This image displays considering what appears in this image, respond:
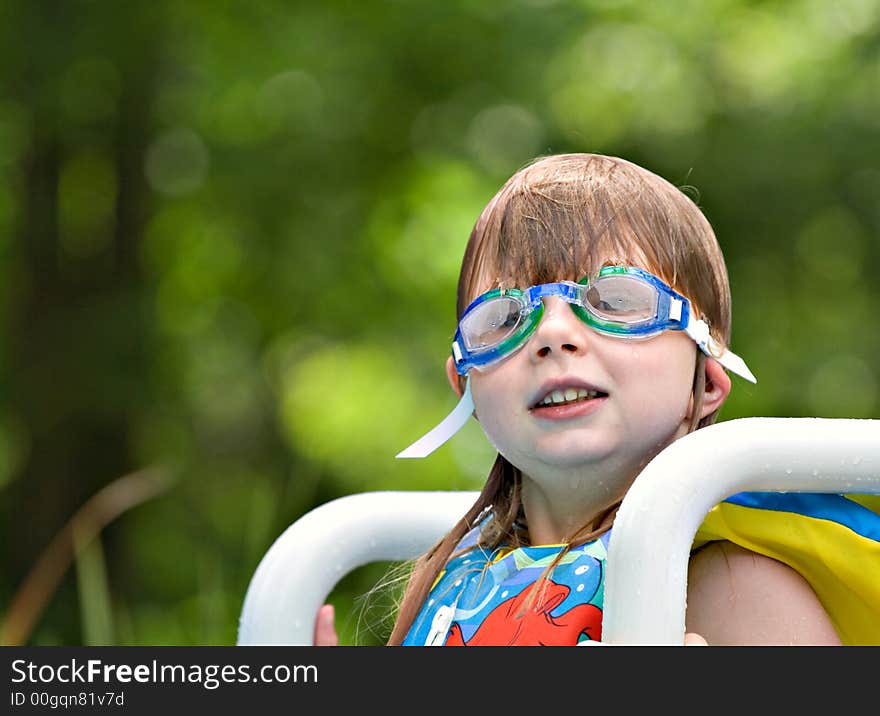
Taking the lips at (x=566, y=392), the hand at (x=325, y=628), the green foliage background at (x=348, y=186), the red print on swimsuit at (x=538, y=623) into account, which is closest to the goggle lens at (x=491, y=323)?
the lips at (x=566, y=392)

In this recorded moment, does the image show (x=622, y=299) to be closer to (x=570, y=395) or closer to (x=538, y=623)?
(x=570, y=395)

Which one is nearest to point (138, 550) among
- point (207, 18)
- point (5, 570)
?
point (5, 570)

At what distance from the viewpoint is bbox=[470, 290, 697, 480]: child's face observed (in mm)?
1591

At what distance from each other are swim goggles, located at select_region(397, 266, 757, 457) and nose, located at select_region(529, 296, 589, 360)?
10 millimetres

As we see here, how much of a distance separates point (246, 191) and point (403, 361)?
4.43 ft

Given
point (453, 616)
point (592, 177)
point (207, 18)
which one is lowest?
point (453, 616)

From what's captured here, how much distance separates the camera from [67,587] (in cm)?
620

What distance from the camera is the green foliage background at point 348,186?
6457 mm

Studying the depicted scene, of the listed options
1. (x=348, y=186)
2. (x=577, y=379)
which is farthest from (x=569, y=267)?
(x=348, y=186)

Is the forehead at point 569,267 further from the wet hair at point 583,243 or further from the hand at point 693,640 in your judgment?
the hand at point 693,640

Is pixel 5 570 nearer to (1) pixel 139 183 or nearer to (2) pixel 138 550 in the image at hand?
(2) pixel 138 550

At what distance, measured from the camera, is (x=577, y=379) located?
159 cm

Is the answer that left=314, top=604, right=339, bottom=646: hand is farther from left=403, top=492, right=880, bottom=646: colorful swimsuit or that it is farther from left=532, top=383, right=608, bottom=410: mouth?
left=532, top=383, right=608, bottom=410: mouth

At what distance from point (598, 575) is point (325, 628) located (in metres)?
0.52
